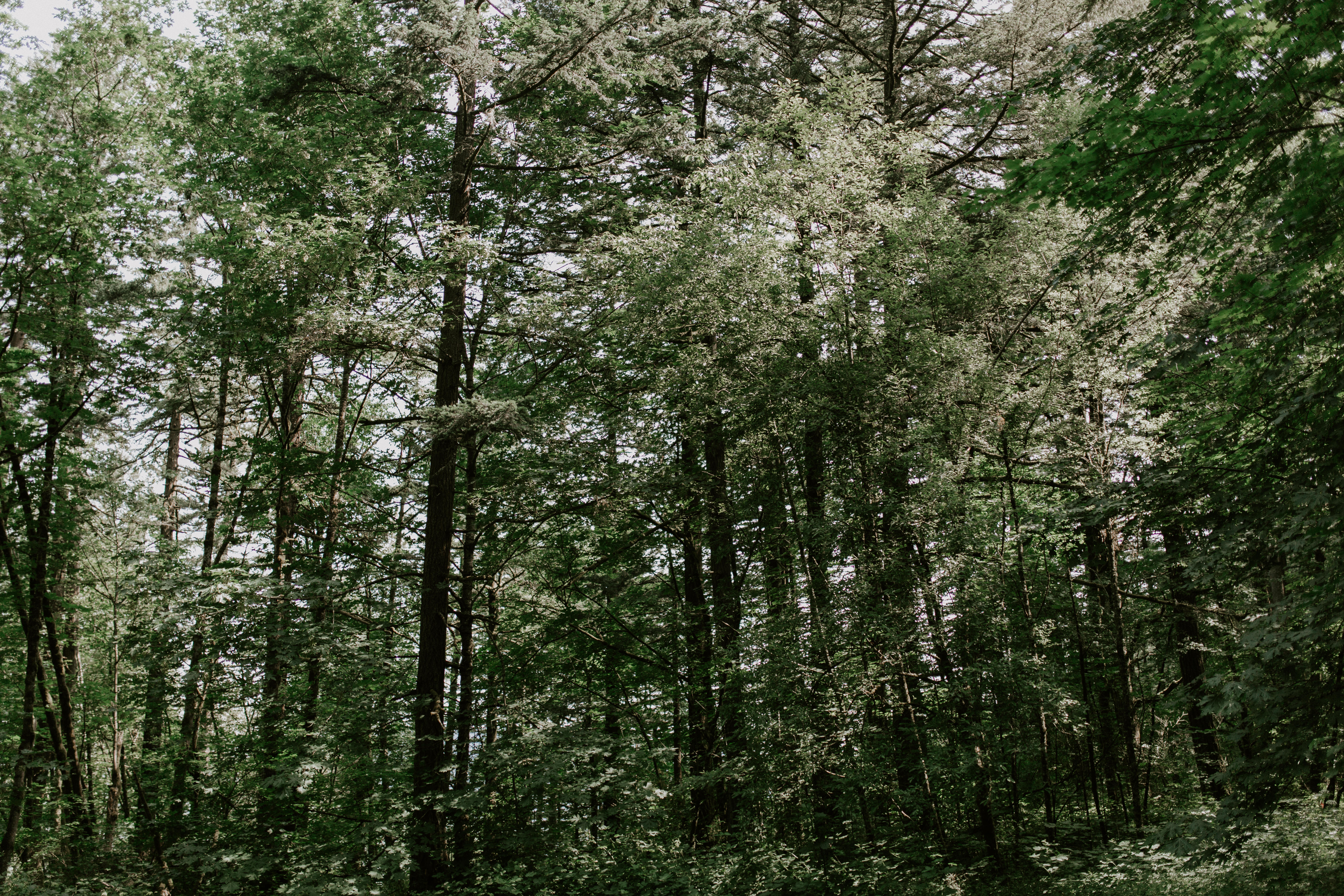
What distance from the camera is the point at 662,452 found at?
38.3 feet

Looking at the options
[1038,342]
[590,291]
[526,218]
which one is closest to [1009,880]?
[1038,342]

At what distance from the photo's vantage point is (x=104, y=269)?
11125 millimetres

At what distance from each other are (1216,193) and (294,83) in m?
9.98

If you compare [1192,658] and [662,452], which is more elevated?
[662,452]

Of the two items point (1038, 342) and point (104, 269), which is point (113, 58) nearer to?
point (104, 269)

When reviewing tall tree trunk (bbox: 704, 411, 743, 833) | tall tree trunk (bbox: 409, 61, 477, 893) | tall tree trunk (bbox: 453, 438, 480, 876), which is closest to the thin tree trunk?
tall tree trunk (bbox: 704, 411, 743, 833)

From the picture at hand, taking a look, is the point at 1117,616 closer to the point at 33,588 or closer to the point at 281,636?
the point at 281,636

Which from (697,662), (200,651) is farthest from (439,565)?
(697,662)

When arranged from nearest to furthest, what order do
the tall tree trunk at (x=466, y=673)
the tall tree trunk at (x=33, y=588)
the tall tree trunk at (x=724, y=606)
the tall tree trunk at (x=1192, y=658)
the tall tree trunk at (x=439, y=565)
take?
the tall tree trunk at (x=1192, y=658), the tall tree trunk at (x=439, y=565), the tall tree trunk at (x=466, y=673), the tall tree trunk at (x=33, y=588), the tall tree trunk at (x=724, y=606)

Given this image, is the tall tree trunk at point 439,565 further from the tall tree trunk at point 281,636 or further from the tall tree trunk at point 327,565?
the tall tree trunk at point 281,636

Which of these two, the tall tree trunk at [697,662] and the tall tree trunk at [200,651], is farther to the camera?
the tall tree trunk at [697,662]

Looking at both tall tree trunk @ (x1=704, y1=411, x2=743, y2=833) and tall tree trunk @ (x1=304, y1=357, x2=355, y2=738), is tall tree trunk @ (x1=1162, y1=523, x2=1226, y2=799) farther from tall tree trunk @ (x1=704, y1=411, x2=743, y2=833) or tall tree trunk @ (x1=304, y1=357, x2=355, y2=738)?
tall tree trunk @ (x1=304, y1=357, x2=355, y2=738)

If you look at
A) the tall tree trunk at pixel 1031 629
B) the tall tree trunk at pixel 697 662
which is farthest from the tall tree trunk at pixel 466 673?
the tall tree trunk at pixel 1031 629

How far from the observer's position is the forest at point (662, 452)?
761 cm
